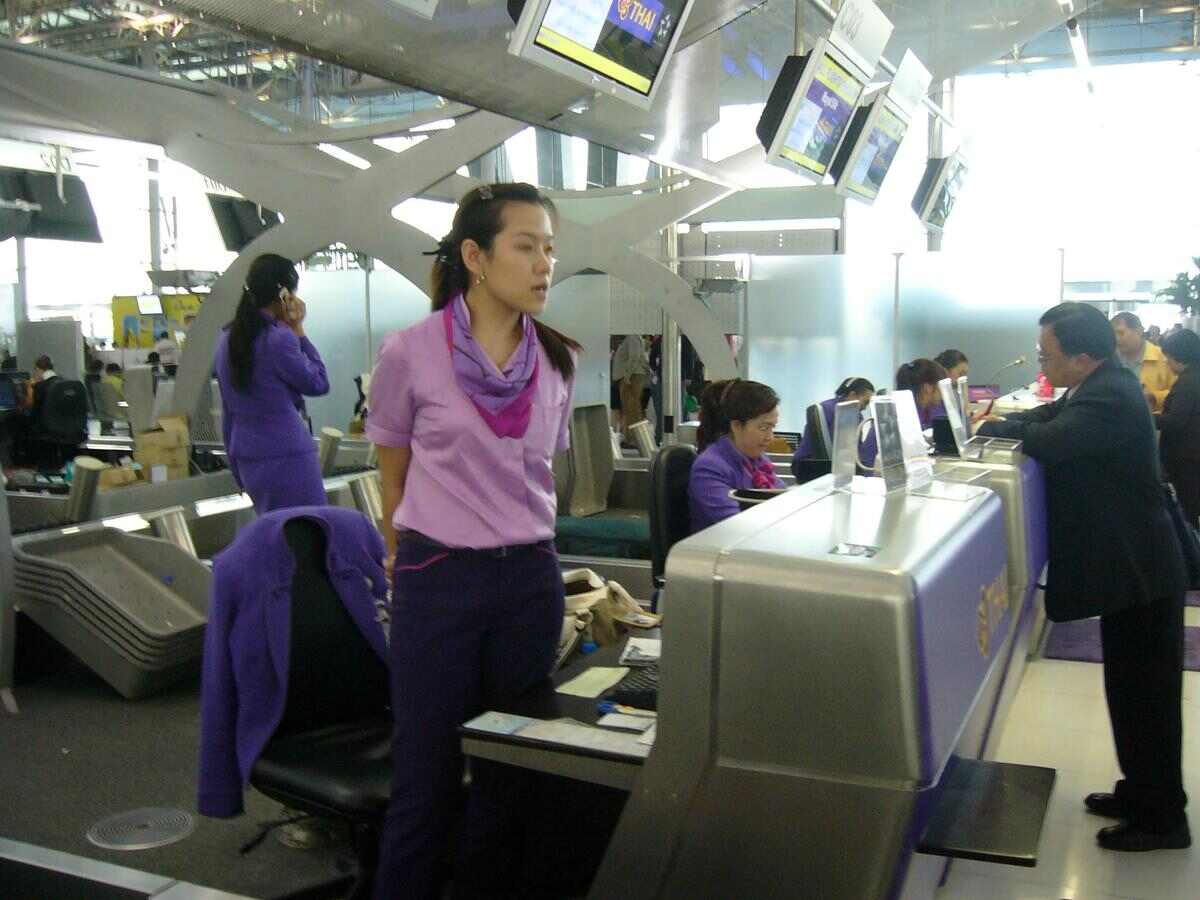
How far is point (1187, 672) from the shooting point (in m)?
5.61

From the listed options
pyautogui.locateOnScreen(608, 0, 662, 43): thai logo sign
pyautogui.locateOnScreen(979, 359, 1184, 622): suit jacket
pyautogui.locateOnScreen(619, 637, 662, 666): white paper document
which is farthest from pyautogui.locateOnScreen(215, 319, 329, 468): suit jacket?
pyautogui.locateOnScreen(979, 359, 1184, 622): suit jacket

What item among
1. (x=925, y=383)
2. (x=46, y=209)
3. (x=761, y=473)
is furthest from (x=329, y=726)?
(x=46, y=209)

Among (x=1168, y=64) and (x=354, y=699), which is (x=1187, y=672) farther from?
(x=1168, y=64)

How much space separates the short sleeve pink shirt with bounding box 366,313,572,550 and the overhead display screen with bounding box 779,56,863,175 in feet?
11.6

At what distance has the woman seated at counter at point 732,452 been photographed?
4176 millimetres

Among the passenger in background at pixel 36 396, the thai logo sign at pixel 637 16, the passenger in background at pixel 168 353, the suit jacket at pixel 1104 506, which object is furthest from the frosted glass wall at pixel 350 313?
the suit jacket at pixel 1104 506

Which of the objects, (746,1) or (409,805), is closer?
(409,805)

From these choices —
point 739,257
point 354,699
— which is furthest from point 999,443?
point 739,257

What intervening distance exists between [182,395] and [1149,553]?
603 centimetres

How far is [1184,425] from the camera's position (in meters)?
7.52

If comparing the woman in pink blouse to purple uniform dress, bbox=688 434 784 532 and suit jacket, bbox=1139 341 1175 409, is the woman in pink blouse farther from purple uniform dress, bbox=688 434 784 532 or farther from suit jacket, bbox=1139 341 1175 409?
suit jacket, bbox=1139 341 1175 409

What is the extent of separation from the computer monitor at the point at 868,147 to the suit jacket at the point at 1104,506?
3.47 m

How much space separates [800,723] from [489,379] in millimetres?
852

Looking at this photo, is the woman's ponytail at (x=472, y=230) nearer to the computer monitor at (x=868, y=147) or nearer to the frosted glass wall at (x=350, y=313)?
the computer monitor at (x=868, y=147)
